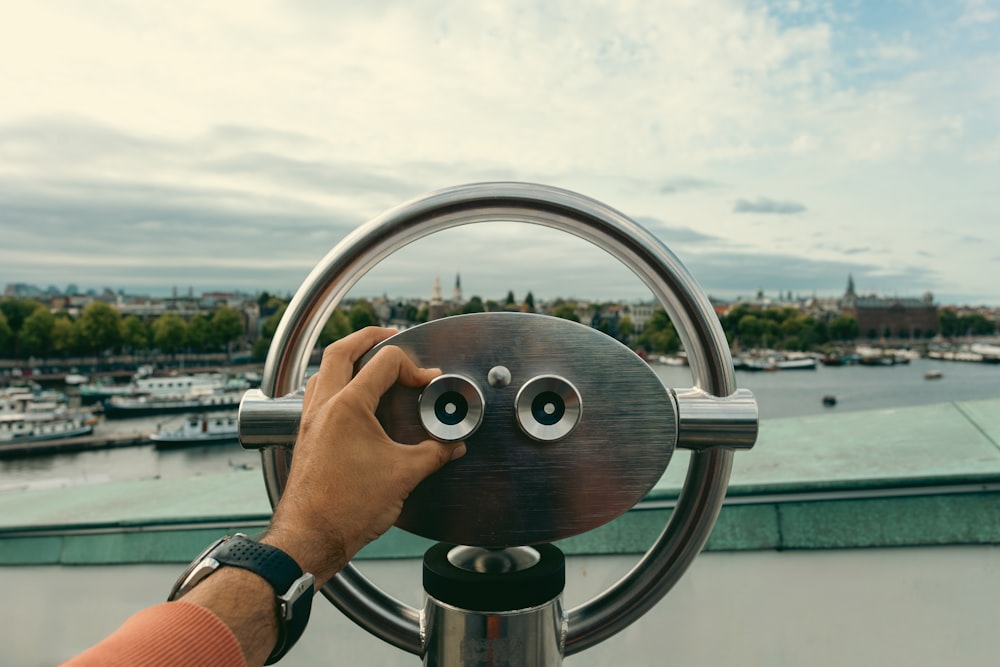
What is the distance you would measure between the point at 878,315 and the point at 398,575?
4487cm

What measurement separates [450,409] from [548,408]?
0.06 metres

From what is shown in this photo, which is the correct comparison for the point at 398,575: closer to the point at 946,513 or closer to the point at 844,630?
the point at 844,630

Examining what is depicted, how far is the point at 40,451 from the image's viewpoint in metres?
21.0

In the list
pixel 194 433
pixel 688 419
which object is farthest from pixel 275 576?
pixel 194 433

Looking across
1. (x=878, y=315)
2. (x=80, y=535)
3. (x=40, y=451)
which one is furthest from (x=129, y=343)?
(x=878, y=315)

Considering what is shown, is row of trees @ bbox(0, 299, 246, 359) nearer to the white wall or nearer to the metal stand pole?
the white wall

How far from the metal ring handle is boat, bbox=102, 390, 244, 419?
80.7 feet

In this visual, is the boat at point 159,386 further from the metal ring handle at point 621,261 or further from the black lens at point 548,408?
the black lens at point 548,408

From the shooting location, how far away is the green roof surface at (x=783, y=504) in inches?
49.9

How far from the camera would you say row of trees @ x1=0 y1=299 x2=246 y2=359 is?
25453mm

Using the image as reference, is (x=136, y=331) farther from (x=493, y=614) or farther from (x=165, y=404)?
(x=493, y=614)

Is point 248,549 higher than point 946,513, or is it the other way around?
point 248,549

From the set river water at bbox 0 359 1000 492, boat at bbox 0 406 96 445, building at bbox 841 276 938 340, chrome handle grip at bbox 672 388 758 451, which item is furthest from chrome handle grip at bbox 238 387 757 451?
building at bbox 841 276 938 340

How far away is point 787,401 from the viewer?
87.7 feet
